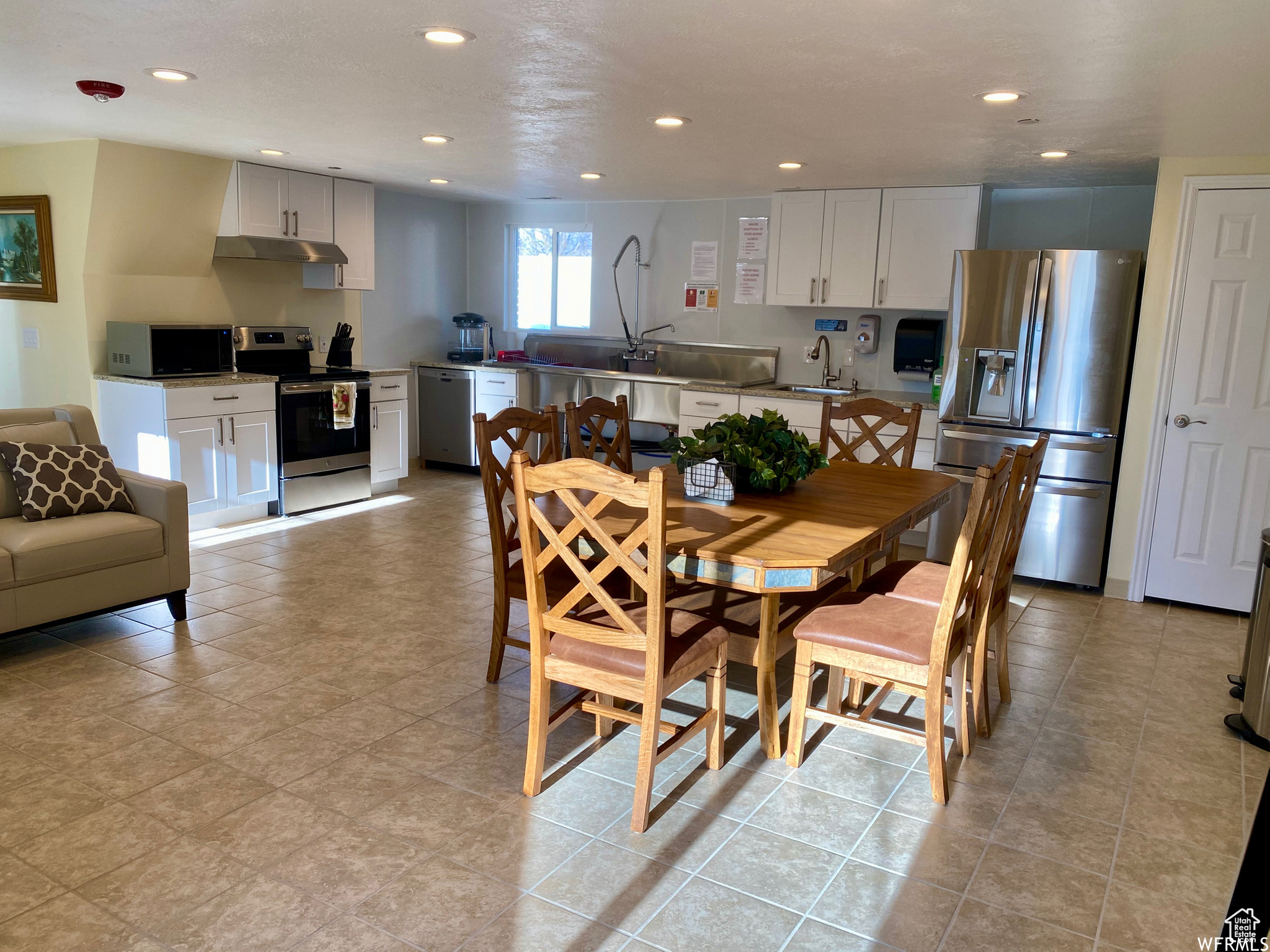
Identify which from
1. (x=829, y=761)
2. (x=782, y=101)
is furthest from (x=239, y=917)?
(x=782, y=101)

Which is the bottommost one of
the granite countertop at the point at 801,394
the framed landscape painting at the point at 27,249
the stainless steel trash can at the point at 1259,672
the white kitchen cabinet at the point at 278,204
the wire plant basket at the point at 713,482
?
the stainless steel trash can at the point at 1259,672

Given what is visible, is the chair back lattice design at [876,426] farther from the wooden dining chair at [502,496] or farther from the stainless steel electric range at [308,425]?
the stainless steel electric range at [308,425]

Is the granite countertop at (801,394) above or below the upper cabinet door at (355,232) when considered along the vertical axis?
below

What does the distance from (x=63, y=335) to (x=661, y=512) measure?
16.1 feet

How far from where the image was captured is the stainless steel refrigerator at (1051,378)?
15.8 feet

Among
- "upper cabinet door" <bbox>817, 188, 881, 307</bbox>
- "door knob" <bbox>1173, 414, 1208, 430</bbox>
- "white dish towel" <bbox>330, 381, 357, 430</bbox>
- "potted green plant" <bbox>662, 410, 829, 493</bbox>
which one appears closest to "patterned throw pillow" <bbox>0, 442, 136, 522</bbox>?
"white dish towel" <bbox>330, 381, 357, 430</bbox>

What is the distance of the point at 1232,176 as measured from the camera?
4.40m

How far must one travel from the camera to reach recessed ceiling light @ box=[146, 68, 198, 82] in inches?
136

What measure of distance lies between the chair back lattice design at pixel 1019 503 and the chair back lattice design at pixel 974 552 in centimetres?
9

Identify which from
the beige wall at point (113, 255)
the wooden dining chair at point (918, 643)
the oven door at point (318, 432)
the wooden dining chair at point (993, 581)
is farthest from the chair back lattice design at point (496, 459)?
the beige wall at point (113, 255)

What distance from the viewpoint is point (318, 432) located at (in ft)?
20.2

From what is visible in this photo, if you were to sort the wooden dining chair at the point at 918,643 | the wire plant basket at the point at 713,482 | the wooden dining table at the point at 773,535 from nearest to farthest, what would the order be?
the wooden dining table at the point at 773,535 → the wooden dining chair at the point at 918,643 → the wire plant basket at the point at 713,482

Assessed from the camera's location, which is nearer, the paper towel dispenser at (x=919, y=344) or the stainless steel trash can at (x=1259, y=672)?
the stainless steel trash can at (x=1259, y=672)

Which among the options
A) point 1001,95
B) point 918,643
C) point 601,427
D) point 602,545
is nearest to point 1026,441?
point 1001,95
